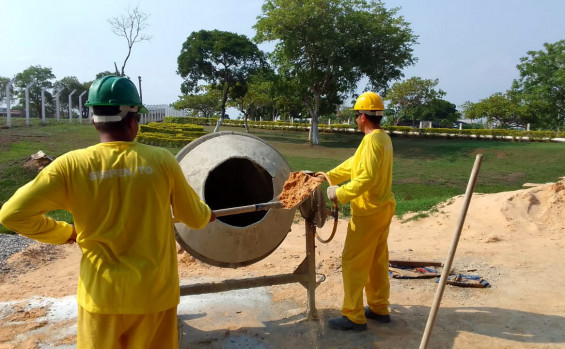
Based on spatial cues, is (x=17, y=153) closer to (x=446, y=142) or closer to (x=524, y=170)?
(x=524, y=170)

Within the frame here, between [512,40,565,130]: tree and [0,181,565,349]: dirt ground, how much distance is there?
27220 millimetres

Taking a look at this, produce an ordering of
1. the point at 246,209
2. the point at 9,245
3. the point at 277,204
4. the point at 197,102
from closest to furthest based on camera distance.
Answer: the point at 246,209 → the point at 277,204 → the point at 9,245 → the point at 197,102

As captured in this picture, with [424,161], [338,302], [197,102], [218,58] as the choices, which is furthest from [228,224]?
[197,102]

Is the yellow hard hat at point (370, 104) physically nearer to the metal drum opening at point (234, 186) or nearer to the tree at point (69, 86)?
the metal drum opening at point (234, 186)

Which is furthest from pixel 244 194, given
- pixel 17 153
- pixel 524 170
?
pixel 524 170

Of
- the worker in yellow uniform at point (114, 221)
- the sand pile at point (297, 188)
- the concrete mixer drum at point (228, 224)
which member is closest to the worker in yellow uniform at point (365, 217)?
the sand pile at point (297, 188)

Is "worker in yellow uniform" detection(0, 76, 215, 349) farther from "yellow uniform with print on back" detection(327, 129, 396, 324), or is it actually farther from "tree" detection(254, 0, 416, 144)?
"tree" detection(254, 0, 416, 144)

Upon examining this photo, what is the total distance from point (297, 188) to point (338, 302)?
5.13 ft

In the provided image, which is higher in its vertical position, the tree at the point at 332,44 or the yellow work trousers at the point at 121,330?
the tree at the point at 332,44

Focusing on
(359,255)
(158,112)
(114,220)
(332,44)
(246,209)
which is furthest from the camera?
(158,112)

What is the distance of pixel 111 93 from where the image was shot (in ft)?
6.88

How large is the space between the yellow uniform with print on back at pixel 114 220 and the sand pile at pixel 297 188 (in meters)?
1.50

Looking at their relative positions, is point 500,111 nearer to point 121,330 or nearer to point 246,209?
point 246,209

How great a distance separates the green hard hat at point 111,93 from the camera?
2100mm
